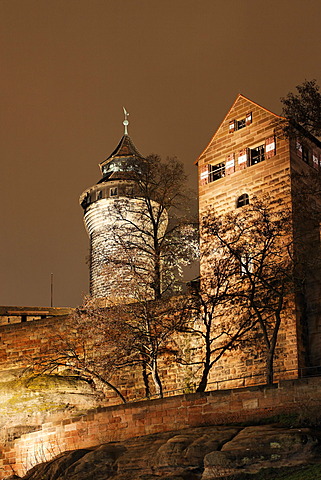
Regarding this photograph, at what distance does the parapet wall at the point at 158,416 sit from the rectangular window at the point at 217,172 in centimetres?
1224

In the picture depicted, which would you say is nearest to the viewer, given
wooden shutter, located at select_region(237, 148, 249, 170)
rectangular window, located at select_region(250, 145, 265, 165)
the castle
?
the castle

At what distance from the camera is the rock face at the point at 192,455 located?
17734 mm

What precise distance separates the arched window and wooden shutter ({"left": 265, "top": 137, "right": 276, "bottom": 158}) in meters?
1.72

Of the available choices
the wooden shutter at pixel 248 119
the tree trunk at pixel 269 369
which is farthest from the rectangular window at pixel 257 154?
the tree trunk at pixel 269 369

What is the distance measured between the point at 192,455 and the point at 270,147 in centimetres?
1482

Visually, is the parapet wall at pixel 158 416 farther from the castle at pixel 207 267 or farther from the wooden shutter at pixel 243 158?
the wooden shutter at pixel 243 158

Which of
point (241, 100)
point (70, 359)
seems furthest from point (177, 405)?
point (241, 100)

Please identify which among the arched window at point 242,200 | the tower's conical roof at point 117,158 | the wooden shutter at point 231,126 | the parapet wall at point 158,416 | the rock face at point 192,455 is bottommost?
the rock face at point 192,455

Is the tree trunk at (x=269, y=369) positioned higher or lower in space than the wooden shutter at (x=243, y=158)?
lower

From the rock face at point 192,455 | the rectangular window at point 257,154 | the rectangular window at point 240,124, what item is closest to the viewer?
the rock face at point 192,455

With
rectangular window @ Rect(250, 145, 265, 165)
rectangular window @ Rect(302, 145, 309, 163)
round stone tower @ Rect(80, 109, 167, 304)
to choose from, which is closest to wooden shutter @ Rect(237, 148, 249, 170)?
rectangular window @ Rect(250, 145, 265, 165)

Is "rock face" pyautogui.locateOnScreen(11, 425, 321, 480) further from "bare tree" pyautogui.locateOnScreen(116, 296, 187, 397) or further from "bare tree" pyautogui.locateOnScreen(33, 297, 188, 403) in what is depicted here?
"bare tree" pyautogui.locateOnScreen(33, 297, 188, 403)

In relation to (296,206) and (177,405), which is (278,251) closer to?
(296,206)

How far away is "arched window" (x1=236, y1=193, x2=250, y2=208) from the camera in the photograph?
102ft
